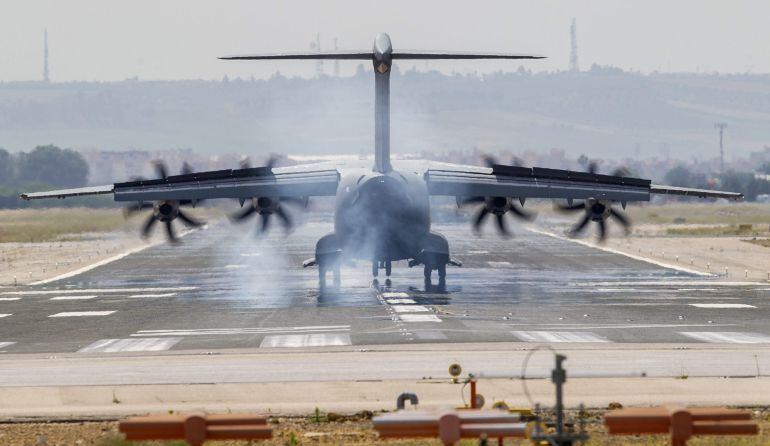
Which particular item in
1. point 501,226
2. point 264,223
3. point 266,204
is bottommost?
point 501,226

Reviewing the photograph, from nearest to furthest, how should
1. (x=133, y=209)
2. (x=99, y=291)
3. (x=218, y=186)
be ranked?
(x=218, y=186) < (x=133, y=209) < (x=99, y=291)

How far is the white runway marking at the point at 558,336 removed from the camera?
36281 millimetres

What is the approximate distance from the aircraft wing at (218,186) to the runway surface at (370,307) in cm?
407

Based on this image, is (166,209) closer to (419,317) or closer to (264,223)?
(264,223)

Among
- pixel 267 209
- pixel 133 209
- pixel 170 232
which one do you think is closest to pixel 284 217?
pixel 267 209

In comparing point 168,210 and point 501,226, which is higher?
point 168,210

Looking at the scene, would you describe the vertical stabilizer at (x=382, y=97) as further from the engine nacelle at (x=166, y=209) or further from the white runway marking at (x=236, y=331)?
the white runway marking at (x=236, y=331)

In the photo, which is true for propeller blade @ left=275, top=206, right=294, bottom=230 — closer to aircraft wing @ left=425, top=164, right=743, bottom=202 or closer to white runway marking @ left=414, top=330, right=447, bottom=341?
aircraft wing @ left=425, top=164, right=743, bottom=202

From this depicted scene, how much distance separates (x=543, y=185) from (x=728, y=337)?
59.3ft

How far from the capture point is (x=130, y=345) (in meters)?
36.4

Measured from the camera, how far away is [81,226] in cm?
12344

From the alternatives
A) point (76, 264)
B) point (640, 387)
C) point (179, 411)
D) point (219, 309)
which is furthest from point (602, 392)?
point (76, 264)

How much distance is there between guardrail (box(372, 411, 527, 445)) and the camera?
16.0m

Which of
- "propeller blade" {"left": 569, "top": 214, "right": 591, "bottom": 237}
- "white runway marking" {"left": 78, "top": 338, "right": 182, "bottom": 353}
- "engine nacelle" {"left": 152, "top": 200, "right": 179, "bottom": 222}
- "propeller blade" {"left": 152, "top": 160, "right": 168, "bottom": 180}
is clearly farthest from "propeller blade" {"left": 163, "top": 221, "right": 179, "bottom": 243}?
"white runway marking" {"left": 78, "top": 338, "right": 182, "bottom": 353}
